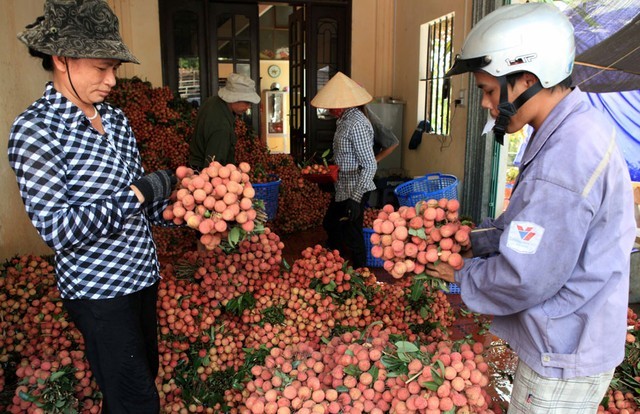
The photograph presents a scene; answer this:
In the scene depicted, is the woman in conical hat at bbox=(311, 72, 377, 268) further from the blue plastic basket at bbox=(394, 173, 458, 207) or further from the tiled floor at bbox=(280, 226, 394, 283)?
the tiled floor at bbox=(280, 226, 394, 283)

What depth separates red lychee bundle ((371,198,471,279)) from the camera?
153 cm

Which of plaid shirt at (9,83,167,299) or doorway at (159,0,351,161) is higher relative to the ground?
doorway at (159,0,351,161)

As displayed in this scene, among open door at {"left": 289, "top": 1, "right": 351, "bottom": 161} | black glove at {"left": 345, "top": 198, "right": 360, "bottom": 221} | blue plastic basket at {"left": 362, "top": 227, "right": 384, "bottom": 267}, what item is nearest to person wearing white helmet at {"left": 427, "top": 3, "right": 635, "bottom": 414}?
black glove at {"left": 345, "top": 198, "right": 360, "bottom": 221}

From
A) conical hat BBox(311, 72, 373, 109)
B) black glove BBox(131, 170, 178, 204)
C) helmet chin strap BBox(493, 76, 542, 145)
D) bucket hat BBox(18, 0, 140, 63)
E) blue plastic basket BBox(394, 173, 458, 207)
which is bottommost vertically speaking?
blue plastic basket BBox(394, 173, 458, 207)

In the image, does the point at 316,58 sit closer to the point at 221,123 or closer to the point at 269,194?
the point at 269,194

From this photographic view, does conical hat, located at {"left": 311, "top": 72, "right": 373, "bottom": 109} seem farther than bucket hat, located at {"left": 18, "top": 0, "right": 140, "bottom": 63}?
Yes

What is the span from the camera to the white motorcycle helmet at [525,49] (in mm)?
1286

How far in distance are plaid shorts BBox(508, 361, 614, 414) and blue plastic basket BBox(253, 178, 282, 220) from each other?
377 centimetres

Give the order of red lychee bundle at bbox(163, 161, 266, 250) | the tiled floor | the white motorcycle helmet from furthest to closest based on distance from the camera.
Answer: the tiled floor
red lychee bundle at bbox(163, 161, 266, 250)
the white motorcycle helmet

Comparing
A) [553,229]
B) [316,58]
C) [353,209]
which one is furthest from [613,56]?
[316,58]

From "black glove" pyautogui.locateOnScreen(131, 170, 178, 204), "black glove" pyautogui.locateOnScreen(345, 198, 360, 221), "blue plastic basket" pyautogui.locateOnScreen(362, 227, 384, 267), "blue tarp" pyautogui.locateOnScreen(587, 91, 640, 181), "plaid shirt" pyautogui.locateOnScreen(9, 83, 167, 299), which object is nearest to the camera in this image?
"plaid shirt" pyautogui.locateOnScreen(9, 83, 167, 299)

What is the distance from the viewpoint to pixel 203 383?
2.36 m

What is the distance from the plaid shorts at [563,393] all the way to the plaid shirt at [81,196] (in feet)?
4.31

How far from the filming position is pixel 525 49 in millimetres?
1296
